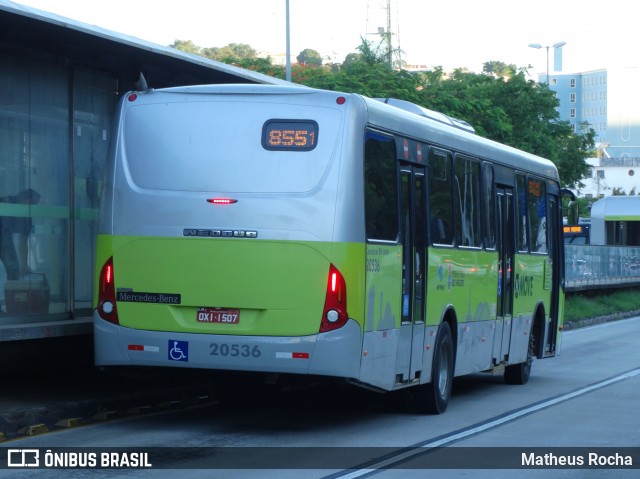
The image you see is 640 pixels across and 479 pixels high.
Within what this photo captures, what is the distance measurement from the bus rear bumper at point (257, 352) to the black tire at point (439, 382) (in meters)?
2.59

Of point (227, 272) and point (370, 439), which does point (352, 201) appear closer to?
point (227, 272)

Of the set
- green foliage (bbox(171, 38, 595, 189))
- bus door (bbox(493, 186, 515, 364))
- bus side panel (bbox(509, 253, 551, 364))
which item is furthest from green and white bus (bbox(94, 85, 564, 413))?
green foliage (bbox(171, 38, 595, 189))

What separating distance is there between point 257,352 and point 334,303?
0.79 meters

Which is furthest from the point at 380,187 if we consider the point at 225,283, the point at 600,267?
the point at 600,267

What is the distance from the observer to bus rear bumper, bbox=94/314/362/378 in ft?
35.7

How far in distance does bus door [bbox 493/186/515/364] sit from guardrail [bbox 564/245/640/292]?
702 inches

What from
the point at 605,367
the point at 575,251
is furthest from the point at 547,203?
the point at 575,251

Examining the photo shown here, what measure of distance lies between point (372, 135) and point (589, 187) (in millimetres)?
155397

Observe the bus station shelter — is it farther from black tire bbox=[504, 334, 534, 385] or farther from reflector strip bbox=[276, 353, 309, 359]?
black tire bbox=[504, 334, 534, 385]

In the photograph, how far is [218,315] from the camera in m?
11.1

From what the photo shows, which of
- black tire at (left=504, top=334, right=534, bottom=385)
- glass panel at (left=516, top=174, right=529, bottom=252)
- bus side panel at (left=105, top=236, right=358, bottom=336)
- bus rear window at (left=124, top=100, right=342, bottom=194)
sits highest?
bus rear window at (left=124, top=100, right=342, bottom=194)

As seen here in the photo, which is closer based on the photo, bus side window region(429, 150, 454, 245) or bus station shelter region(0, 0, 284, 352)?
bus station shelter region(0, 0, 284, 352)

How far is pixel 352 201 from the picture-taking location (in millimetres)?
11062

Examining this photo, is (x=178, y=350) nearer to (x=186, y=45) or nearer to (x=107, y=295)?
(x=107, y=295)
